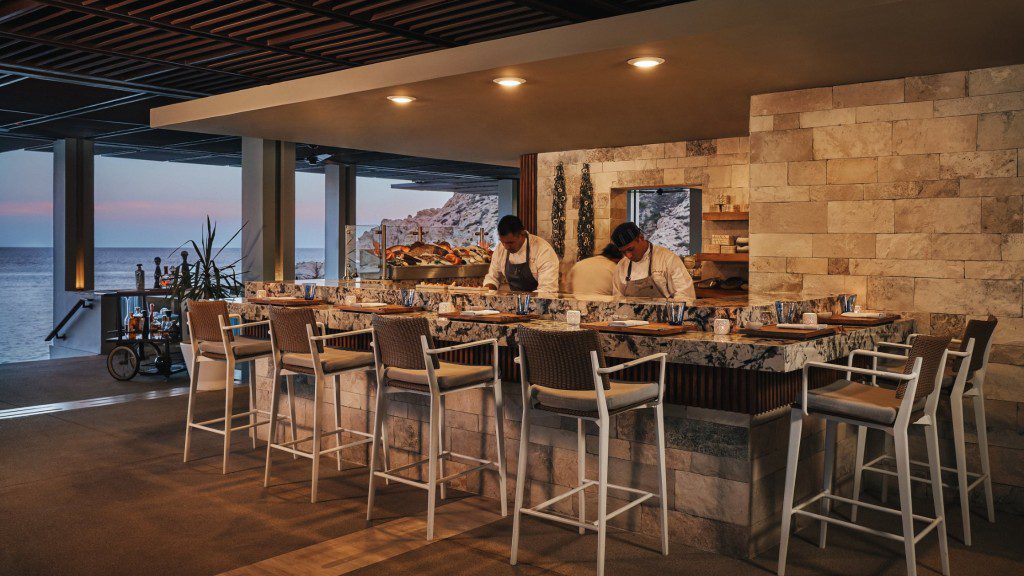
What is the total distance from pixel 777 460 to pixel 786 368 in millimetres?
708

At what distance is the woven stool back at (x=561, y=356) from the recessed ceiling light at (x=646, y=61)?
6.33 ft

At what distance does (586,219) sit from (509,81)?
211 inches

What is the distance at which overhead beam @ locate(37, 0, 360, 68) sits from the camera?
18.1 feet

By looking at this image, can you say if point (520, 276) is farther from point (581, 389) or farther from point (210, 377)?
point (581, 389)

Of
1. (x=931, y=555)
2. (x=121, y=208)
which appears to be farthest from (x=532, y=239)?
(x=121, y=208)

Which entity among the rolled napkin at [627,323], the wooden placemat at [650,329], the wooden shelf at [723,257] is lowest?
the wooden placemat at [650,329]

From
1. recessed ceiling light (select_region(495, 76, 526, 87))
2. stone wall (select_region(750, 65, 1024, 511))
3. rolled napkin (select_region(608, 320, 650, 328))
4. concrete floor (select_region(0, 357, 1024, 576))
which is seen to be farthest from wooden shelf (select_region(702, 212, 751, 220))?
rolled napkin (select_region(608, 320, 650, 328))

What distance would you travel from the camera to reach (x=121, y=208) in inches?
1243

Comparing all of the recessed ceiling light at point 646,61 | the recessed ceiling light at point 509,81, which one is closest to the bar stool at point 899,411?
the recessed ceiling light at point 646,61

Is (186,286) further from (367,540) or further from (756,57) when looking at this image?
(756,57)

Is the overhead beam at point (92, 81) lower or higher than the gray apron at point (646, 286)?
higher

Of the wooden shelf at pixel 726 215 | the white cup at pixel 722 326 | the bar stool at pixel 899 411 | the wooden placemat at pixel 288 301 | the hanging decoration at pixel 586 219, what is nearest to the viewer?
the bar stool at pixel 899 411

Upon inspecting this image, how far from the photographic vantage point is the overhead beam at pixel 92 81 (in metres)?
7.21

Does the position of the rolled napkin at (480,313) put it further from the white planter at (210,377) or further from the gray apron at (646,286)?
the white planter at (210,377)
